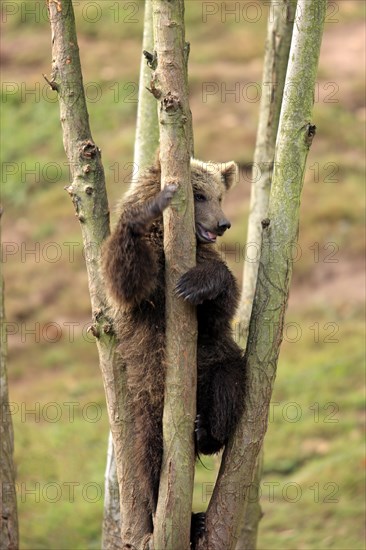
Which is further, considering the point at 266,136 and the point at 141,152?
the point at 266,136

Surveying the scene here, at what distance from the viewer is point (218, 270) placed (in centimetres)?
595

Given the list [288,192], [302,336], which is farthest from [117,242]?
[302,336]

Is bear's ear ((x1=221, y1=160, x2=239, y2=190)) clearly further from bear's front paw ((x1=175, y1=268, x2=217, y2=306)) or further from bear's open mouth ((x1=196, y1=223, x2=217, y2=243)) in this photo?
bear's front paw ((x1=175, y1=268, x2=217, y2=306))

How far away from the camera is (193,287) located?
17.7 ft

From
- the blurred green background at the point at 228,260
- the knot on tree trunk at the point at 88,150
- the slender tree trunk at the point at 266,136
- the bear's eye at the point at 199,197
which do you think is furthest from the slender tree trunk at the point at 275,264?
the blurred green background at the point at 228,260

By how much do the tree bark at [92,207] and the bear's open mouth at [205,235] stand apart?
2.59 ft

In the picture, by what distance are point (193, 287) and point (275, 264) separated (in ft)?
2.02

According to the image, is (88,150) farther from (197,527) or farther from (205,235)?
(197,527)

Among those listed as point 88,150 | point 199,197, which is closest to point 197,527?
point 199,197

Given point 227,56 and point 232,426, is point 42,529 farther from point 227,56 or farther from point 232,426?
point 227,56

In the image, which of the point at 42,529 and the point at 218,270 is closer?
the point at 218,270

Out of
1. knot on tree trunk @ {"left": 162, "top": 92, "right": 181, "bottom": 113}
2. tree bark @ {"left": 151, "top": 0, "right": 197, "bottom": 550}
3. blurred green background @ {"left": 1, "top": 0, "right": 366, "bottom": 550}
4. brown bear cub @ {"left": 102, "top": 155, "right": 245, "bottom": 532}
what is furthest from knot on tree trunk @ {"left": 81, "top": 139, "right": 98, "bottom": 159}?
blurred green background @ {"left": 1, "top": 0, "right": 366, "bottom": 550}

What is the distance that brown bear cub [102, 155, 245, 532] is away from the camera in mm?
5711

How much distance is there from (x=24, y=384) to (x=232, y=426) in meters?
8.62
